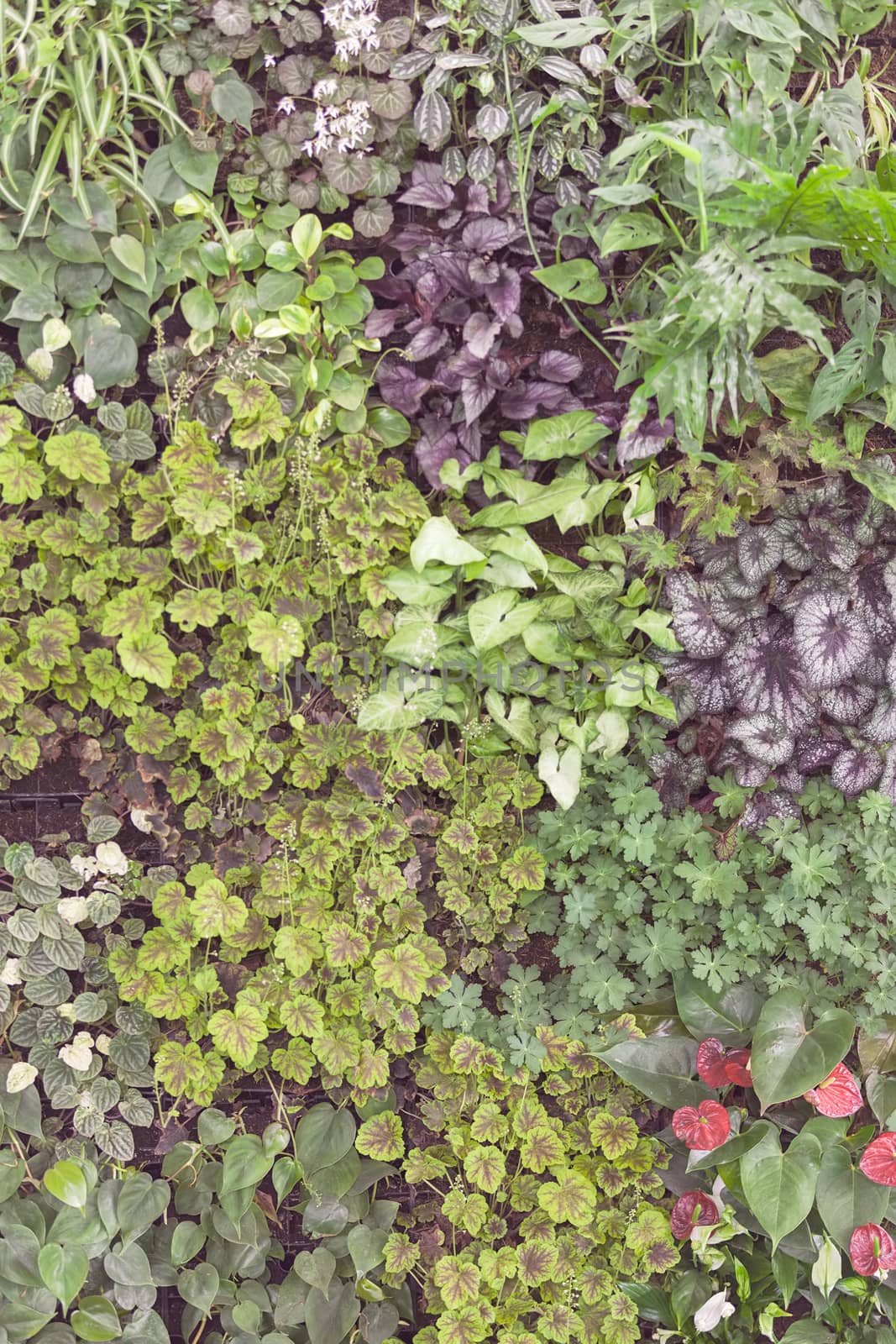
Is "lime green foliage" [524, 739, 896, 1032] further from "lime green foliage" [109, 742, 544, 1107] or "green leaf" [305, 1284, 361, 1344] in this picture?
"green leaf" [305, 1284, 361, 1344]

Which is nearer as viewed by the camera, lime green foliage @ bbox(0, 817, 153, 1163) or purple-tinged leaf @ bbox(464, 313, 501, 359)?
purple-tinged leaf @ bbox(464, 313, 501, 359)

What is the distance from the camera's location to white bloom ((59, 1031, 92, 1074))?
1.74 metres

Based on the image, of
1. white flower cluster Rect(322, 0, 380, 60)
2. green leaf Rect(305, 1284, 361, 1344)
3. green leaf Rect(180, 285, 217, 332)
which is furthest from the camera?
green leaf Rect(305, 1284, 361, 1344)

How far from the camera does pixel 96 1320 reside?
1.78 m

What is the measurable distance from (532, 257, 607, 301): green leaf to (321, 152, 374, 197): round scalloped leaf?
344mm

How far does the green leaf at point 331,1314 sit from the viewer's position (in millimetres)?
1787

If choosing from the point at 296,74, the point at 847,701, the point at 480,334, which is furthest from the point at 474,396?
the point at 847,701

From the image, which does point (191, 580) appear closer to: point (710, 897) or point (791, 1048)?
point (710, 897)

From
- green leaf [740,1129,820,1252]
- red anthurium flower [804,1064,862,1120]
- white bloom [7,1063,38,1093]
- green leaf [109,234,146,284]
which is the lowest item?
green leaf [740,1129,820,1252]

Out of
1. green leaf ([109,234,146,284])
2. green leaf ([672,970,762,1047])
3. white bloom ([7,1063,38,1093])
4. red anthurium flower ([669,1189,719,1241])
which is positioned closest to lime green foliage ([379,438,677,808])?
green leaf ([672,970,762,1047])

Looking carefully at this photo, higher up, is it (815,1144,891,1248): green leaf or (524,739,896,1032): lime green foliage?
(524,739,896,1032): lime green foliage

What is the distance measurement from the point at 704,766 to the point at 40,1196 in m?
1.53

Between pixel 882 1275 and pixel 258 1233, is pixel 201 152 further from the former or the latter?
pixel 882 1275

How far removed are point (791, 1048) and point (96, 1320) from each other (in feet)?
4.55
